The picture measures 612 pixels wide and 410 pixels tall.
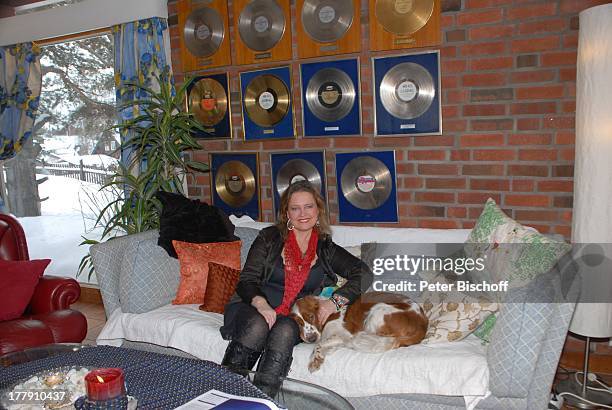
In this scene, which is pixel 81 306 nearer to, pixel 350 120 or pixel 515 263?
pixel 350 120

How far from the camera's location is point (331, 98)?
3.49 meters

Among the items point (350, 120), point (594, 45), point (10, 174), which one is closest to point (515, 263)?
point (594, 45)

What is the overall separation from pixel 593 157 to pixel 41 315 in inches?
110

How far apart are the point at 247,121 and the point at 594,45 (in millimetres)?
2117

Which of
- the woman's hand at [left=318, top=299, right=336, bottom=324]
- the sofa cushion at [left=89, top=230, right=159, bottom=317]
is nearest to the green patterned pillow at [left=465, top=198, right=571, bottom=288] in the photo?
the woman's hand at [left=318, top=299, right=336, bottom=324]

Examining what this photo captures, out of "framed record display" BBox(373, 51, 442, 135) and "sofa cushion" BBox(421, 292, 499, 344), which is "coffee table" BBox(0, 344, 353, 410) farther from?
"framed record display" BBox(373, 51, 442, 135)

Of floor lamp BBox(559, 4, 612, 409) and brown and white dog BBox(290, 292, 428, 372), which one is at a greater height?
floor lamp BBox(559, 4, 612, 409)

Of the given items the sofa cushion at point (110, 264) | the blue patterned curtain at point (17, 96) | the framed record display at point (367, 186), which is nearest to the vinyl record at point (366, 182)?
the framed record display at point (367, 186)

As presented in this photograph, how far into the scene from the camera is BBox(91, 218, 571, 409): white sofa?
2193 mm

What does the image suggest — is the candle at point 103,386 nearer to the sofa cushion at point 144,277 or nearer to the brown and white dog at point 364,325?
the brown and white dog at point 364,325

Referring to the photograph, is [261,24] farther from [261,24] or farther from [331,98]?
[331,98]

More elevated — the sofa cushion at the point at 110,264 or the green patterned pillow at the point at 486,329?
the sofa cushion at the point at 110,264

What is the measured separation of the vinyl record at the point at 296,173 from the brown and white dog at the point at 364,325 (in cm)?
117

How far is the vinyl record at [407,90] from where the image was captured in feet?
10.5
